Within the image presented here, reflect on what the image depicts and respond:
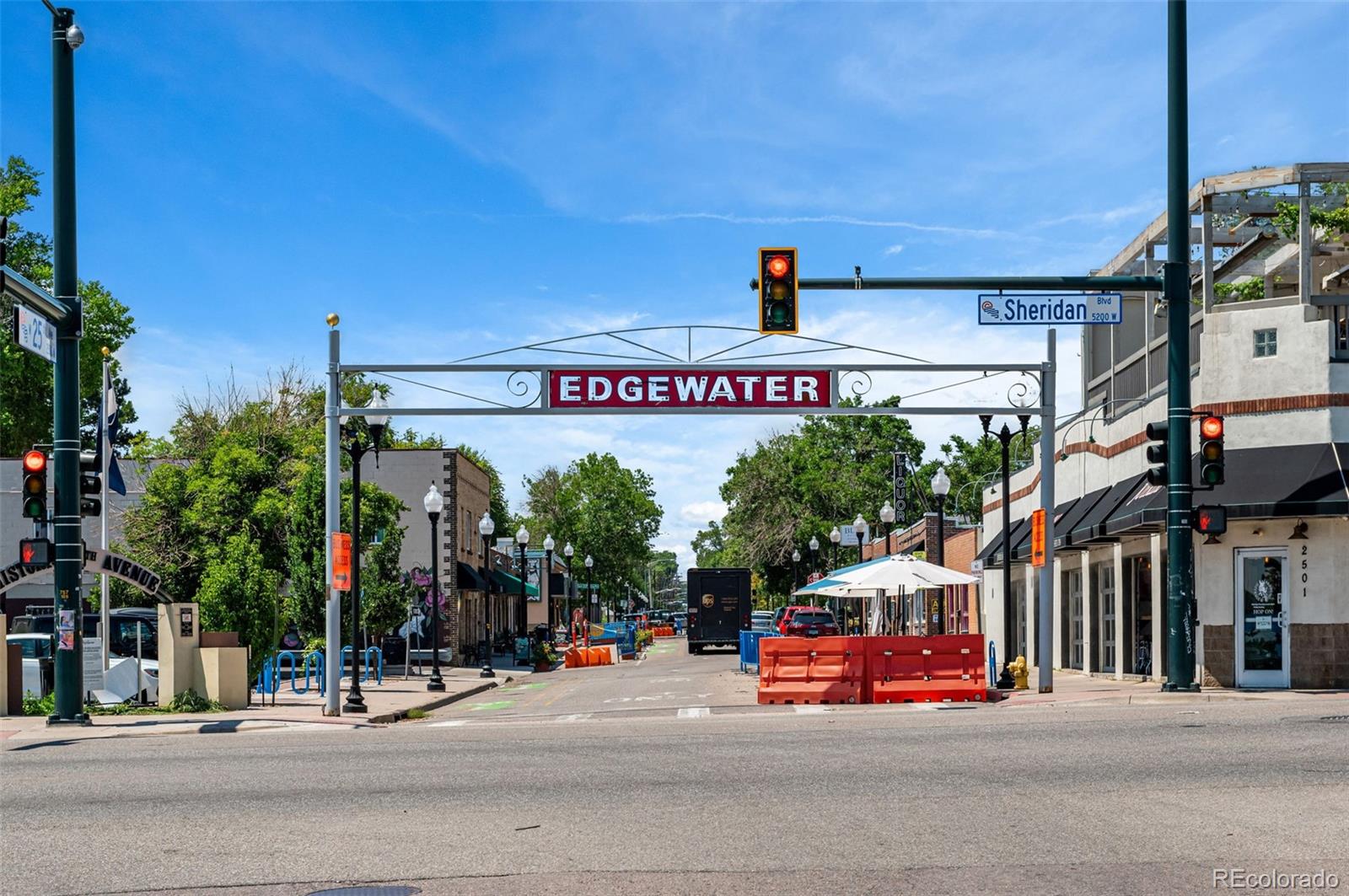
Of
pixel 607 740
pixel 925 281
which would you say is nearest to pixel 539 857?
pixel 607 740

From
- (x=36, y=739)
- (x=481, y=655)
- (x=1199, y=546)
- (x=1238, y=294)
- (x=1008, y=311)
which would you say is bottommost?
(x=481, y=655)

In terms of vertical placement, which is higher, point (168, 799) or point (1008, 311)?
point (1008, 311)

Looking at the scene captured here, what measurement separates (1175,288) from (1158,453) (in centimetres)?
257

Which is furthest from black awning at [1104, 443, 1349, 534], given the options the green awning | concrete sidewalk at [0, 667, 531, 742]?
the green awning

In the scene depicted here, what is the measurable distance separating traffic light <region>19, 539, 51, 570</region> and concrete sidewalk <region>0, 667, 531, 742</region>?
2303 mm

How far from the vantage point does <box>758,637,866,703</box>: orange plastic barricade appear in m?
22.4

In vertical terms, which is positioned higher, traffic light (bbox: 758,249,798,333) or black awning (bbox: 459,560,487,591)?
traffic light (bbox: 758,249,798,333)

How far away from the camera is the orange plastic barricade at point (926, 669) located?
72.9ft

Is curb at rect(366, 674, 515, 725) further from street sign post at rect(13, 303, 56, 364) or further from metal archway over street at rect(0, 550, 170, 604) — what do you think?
street sign post at rect(13, 303, 56, 364)

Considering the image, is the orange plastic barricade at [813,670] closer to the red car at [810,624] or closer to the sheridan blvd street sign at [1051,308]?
the sheridan blvd street sign at [1051,308]

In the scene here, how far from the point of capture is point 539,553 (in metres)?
81.7

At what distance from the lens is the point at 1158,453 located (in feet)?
64.9

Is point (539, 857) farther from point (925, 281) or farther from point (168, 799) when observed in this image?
point (925, 281)

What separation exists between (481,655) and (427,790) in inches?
1638
